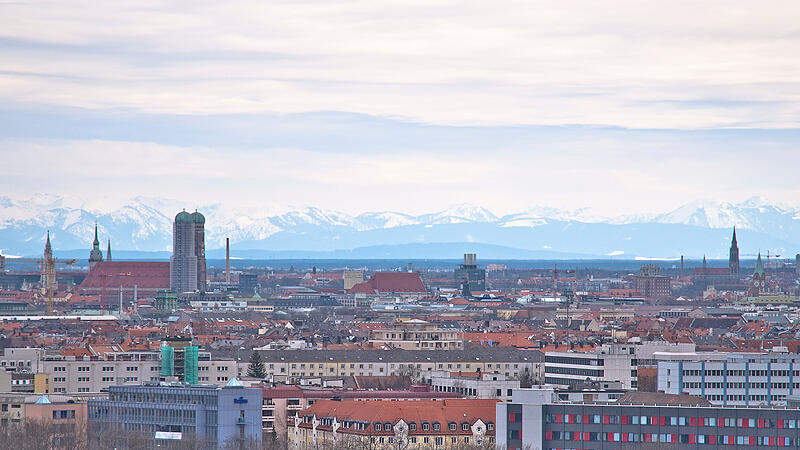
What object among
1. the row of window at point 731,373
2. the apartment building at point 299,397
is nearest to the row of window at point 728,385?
the row of window at point 731,373

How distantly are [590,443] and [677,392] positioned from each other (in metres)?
22.7

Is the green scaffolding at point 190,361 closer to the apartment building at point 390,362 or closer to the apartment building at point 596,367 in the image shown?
the apartment building at point 390,362

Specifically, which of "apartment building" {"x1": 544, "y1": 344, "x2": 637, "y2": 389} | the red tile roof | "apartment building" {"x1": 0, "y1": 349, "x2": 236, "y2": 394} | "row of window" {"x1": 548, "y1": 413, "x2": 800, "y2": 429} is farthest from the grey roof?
"row of window" {"x1": 548, "y1": 413, "x2": 800, "y2": 429}

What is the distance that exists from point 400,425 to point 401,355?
56192mm

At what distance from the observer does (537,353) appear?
141500 mm

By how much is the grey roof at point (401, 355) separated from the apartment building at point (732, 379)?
36.6 meters

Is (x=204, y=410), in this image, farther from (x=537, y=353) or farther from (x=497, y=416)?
(x=537, y=353)

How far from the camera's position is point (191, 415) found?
81.6 metres

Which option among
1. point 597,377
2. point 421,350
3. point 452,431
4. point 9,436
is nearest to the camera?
point 9,436

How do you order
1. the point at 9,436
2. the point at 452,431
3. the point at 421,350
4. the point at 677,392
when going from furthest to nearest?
1. the point at 421,350
2. the point at 677,392
3. the point at 452,431
4. the point at 9,436

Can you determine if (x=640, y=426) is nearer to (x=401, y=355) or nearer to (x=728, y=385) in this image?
(x=728, y=385)

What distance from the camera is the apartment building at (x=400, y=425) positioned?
3312 inches

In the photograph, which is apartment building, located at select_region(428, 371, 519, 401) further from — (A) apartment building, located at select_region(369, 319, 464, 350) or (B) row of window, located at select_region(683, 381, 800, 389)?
(A) apartment building, located at select_region(369, 319, 464, 350)

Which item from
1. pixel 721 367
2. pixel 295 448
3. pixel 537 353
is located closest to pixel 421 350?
pixel 537 353
